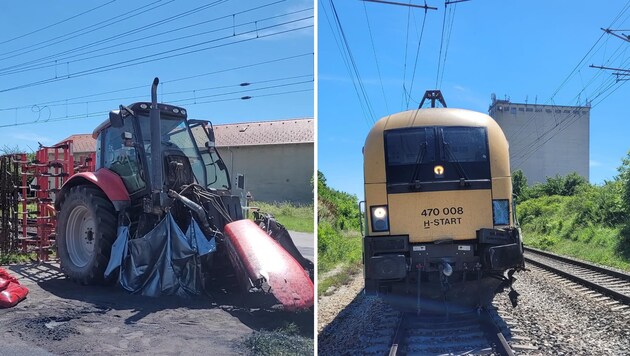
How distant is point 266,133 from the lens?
404 centimetres

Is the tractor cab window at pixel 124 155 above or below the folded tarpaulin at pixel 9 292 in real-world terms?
above

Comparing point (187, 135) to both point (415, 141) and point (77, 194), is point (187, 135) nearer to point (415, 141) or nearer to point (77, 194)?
point (77, 194)

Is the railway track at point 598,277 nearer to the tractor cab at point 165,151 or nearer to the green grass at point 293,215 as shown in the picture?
the green grass at point 293,215

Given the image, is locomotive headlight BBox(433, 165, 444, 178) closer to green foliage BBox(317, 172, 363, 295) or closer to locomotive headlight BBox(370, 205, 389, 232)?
locomotive headlight BBox(370, 205, 389, 232)

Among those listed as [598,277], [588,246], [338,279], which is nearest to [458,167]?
[338,279]

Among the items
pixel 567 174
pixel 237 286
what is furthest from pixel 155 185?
pixel 567 174

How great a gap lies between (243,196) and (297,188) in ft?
5.18

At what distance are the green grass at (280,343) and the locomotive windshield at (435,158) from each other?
190cm

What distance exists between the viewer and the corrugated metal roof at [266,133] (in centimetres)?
291

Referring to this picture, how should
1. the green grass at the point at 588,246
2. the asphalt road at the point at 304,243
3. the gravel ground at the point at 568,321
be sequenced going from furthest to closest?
1. the green grass at the point at 588,246
2. the asphalt road at the point at 304,243
3. the gravel ground at the point at 568,321

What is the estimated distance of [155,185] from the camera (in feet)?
14.9

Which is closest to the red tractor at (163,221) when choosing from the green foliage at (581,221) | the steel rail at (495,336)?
the steel rail at (495,336)

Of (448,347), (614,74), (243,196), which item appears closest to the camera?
(448,347)

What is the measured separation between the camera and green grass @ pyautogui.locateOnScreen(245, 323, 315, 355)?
2.79 m
